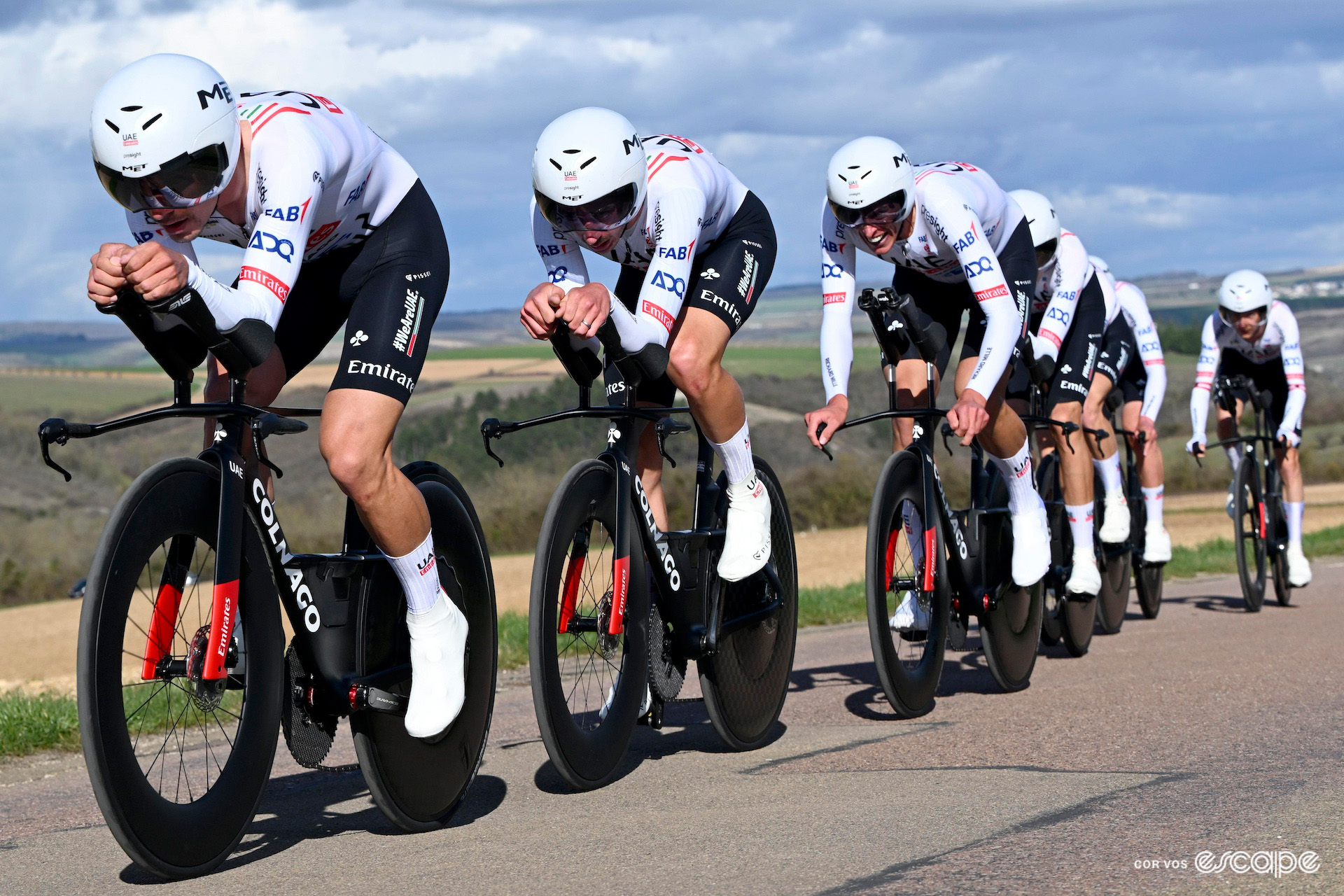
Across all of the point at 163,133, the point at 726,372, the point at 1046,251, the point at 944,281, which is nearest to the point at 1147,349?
the point at 1046,251

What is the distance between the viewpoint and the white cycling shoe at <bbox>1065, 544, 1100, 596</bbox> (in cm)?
773

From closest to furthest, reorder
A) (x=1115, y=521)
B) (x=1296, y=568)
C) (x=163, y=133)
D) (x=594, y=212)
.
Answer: (x=163, y=133) < (x=594, y=212) < (x=1115, y=521) < (x=1296, y=568)

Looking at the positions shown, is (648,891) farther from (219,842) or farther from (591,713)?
(591,713)

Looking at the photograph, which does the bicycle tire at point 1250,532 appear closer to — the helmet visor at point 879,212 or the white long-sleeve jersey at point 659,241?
the helmet visor at point 879,212

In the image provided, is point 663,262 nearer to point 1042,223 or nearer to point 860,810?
point 860,810

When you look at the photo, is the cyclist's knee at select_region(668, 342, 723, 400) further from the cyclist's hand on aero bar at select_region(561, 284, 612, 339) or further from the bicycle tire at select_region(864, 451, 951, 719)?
the bicycle tire at select_region(864, 451, 951, 719)

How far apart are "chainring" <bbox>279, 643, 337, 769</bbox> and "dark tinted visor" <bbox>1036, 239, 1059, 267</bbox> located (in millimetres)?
5775

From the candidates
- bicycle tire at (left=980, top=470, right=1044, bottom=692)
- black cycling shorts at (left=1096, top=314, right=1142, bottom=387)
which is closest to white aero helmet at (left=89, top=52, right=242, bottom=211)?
bicycle tire at (left=980, top=470, right=1044, bottom=692)

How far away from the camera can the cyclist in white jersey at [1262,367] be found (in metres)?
10.6

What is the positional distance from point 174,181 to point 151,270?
0.38 m

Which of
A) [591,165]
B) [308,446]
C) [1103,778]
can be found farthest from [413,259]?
[308,446]

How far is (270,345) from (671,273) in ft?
5.31

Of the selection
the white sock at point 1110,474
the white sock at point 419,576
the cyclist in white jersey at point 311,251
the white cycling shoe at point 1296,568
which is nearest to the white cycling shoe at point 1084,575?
the white sock at point 1110,474

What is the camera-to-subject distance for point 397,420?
13.1ft
